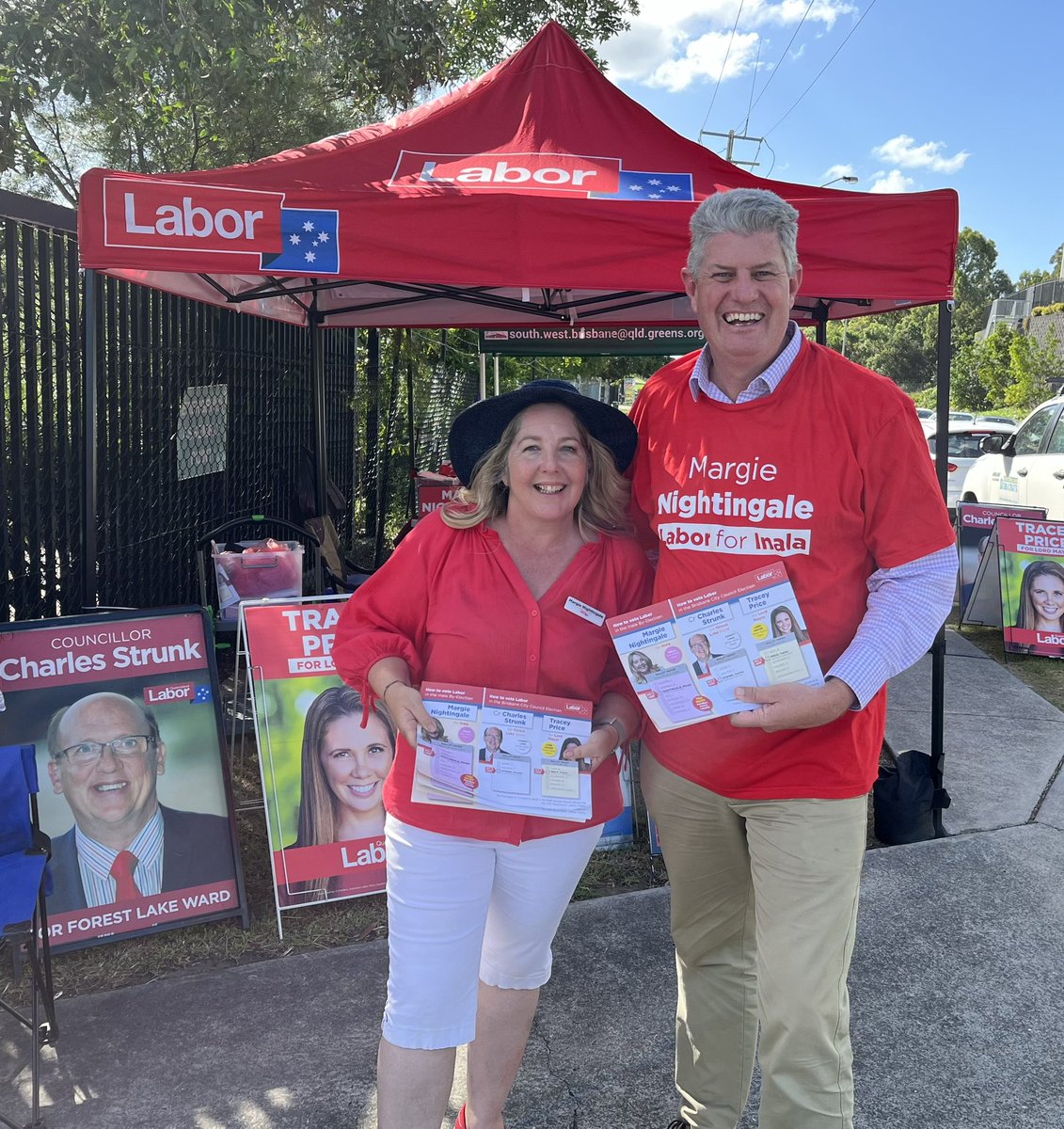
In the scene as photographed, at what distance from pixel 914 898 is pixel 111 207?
12.6 ft

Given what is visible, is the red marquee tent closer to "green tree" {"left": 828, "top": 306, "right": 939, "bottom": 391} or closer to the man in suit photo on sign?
the man in suit photo on sign

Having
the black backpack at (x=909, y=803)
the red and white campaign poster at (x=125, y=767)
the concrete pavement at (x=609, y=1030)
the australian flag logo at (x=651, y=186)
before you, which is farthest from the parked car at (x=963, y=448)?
the red and white campaign poster at (x=125, y=767)

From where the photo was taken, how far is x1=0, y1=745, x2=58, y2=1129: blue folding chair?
8.15 ft

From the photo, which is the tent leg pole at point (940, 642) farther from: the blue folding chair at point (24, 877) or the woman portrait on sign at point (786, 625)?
the blue folding chair at point (24, 877)

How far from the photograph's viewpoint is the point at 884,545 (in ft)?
6.27

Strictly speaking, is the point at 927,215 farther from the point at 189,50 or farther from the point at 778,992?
the point at 189,50

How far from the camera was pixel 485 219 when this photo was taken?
3.48 meters

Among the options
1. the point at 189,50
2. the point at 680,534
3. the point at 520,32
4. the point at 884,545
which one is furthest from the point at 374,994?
the point at 520,32

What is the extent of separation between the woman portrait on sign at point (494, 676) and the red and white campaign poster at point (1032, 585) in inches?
246

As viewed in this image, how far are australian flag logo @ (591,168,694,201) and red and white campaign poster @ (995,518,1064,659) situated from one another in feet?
15.4

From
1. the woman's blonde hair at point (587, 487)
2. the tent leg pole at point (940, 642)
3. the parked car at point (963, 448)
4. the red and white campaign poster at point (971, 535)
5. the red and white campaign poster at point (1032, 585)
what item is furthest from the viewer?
the parked car at point (963, 448)

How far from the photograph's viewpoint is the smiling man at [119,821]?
10.5 feet

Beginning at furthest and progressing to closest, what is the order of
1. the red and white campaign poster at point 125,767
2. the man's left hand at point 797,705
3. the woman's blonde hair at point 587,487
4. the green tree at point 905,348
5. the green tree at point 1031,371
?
the green tree at point 905,348 → the green tree at point 1031,371 → the red and white campaign poster at point 125,767 → the woman's blonde hair at point 587,487 → the man's left hand at point 797,705

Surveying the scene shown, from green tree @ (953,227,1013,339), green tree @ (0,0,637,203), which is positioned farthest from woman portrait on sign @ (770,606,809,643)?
green tree @ (953,227,1013,339)
